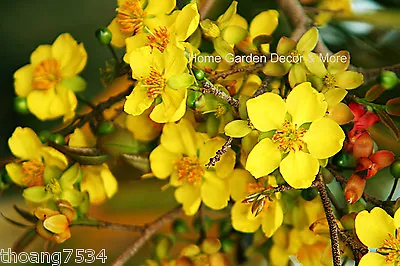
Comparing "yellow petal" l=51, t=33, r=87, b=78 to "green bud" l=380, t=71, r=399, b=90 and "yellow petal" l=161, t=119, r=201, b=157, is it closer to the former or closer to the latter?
"yellow petal" l=161, t=119, r=201, b=157

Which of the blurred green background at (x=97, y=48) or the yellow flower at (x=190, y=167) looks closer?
the yellow flower at (x=190, y=167)

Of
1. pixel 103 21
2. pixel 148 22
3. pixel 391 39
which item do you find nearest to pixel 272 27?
pixel 148 22

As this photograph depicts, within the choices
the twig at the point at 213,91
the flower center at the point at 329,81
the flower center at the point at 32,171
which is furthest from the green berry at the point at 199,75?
the flower center at the point at 32,171

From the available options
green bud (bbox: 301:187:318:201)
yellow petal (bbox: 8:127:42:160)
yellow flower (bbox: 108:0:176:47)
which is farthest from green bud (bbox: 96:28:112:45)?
green bud (bbox: 301:187:318:201)

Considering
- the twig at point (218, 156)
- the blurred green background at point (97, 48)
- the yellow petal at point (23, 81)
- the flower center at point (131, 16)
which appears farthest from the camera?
the blurred green background at point (97, 48)

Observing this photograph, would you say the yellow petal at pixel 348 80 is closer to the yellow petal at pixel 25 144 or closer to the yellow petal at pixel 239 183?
the yellow petal at pixel 239 183

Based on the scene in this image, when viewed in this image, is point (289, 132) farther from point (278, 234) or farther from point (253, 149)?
point (278, 234)

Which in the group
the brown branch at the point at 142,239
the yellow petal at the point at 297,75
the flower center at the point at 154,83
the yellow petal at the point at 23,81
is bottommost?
the brown branch at the point at 142,239

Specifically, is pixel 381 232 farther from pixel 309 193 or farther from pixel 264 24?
pixel 264 24
